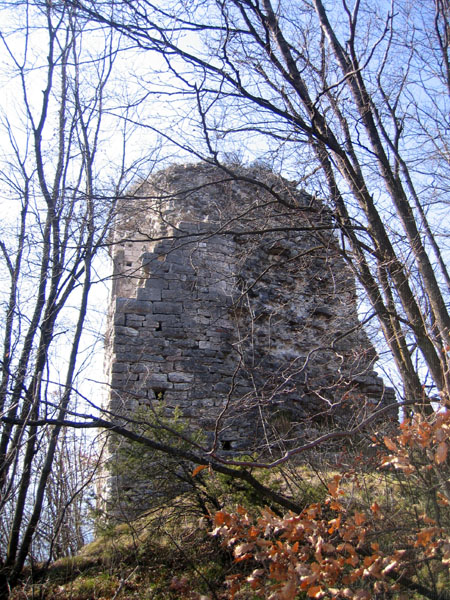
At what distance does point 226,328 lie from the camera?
291 inches

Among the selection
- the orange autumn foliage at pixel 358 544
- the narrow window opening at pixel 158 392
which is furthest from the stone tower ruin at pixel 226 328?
the orange autumn foliage at pixel 358 544

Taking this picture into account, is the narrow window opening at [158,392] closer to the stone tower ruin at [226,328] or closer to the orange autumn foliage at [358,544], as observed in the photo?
the stone tower ruin at [226,328]

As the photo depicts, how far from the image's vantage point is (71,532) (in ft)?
18.2

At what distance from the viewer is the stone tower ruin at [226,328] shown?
650 centimetres

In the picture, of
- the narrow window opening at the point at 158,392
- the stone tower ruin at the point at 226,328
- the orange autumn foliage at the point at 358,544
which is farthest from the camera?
the narrow window opening at the point at 158,392

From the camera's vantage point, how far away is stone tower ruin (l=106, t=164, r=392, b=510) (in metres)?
6.50

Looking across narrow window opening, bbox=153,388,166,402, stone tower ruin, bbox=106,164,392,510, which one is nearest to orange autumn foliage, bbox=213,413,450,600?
stone tower ruin, bbox=106,164,392,510

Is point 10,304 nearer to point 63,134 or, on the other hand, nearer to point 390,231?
point 63,134

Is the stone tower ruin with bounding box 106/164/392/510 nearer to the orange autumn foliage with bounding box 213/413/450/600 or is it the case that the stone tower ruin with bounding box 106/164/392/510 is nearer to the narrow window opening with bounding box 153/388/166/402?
the narrow window opening with bounding box 153/388/166/402

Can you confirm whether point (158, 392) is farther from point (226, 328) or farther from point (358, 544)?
point (358, 544)

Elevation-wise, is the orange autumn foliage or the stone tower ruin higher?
the stone tower ruin

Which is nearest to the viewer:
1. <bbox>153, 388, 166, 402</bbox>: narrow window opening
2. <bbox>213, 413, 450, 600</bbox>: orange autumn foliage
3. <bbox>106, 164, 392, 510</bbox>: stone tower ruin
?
<bbox>213, 413, 450, 600</bbox>: orange autumn foliage

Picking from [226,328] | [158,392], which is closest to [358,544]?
[158,392]

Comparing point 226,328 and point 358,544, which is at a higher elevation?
point 226,328
